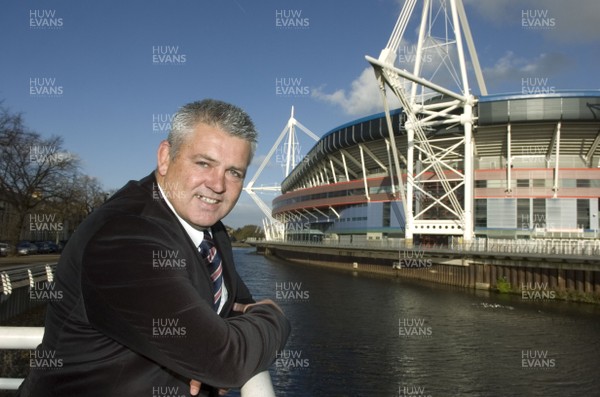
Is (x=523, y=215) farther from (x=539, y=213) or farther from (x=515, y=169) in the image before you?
(x=515, y=169)

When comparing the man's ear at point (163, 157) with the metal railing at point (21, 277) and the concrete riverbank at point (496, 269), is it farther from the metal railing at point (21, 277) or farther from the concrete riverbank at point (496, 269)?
the concrete riverbank at point (496, 269)

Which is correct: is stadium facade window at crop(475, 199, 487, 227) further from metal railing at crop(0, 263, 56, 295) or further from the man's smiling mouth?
the man's smiling mouth

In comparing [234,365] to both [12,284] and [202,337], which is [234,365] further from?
[12,284]

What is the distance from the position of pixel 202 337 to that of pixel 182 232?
0.38 metres

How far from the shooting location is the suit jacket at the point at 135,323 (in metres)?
1.32

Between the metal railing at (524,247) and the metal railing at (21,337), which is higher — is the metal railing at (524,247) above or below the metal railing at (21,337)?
below

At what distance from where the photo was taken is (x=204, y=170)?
1733 millimetres

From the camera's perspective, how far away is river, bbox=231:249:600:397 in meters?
11.8

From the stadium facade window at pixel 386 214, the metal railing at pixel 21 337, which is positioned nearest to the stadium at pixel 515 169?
the stadium facade window at pixel 386 214

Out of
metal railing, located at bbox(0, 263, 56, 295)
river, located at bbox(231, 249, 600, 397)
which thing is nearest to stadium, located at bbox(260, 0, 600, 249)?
river, located at bbox(231, 249, 600, 397)

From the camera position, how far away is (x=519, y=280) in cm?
2967

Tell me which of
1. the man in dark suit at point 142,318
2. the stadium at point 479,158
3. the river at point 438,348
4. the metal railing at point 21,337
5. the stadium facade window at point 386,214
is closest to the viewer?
the man in dark suit at point 142,318

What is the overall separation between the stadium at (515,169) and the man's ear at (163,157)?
126 feet

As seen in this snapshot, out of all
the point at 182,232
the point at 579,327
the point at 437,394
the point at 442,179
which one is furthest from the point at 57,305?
the point at 442,179
